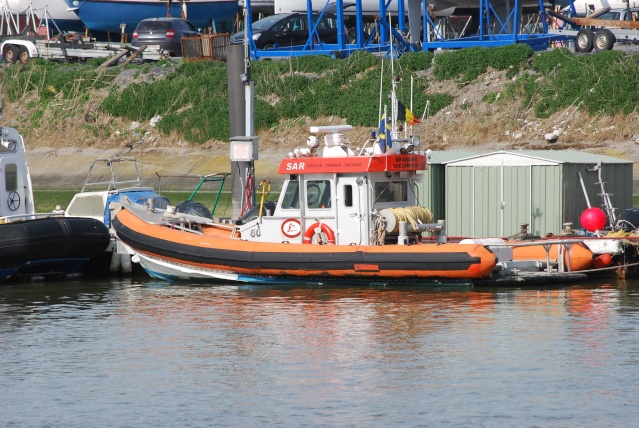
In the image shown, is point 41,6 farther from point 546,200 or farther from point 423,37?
point 546,200

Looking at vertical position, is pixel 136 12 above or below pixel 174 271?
above

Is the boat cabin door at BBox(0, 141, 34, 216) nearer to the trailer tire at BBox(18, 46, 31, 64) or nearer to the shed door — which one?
the shed door

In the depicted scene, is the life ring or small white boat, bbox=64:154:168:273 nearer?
the life ring

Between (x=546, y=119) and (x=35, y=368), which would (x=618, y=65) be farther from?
(x=35, y=368)

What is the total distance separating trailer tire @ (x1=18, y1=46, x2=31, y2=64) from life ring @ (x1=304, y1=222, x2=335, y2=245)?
2415 cm

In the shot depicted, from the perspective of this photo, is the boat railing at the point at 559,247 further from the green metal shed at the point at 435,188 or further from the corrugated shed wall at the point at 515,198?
the green metal shed at the point at 435,188

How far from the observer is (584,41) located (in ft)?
108

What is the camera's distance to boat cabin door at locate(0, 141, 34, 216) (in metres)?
21.4

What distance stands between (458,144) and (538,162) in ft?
30.2

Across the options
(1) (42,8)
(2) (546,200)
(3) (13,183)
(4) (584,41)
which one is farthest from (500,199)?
(1) (42,8)

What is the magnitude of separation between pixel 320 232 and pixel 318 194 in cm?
64

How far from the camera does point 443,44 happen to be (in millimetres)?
35125

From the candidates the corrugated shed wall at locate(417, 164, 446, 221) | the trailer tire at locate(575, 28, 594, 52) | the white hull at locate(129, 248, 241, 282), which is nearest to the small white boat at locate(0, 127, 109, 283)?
the white hull at locate(129, 248, 241, 282)

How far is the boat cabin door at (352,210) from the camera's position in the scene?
18906mm
